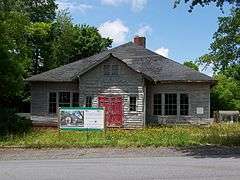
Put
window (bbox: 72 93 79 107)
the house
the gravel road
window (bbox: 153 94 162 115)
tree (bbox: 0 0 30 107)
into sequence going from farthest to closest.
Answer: window (bbox: 72 93 79 107) → window (bbox: 153 94 162 115) → the house → tree (bbox: 0 0 30 107) → the gravel road

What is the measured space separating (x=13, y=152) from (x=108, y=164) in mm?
6484

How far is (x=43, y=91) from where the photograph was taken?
4062 cm

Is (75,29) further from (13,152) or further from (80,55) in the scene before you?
(13,152)

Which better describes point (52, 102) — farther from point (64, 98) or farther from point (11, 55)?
point (11, 55)

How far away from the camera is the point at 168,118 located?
128 ft

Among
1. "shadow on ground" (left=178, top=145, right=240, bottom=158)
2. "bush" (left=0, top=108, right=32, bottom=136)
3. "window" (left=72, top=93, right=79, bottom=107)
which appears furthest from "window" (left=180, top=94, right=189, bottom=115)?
"shadow on ground" (left=178, top=145, right=240, bottom=158)

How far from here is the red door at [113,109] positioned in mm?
37938

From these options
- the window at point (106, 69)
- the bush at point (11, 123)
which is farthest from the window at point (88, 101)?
the bush at point (11, 123)

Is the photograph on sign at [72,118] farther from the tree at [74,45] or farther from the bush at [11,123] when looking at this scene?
the tree at [74,45]

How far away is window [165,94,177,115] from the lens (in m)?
A: 39.2

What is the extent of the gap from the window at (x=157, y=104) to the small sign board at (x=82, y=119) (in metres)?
10.9

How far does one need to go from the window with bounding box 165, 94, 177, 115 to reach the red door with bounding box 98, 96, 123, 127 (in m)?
3.57

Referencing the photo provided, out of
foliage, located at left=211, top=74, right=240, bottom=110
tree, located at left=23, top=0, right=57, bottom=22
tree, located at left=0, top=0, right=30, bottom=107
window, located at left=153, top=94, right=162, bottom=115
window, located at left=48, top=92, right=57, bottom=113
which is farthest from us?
tree, located at left=23, top=0, right=57, bottom=22

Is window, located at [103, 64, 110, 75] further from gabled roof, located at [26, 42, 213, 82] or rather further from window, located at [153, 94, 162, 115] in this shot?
window, located at [153, 94, 162, 115]
